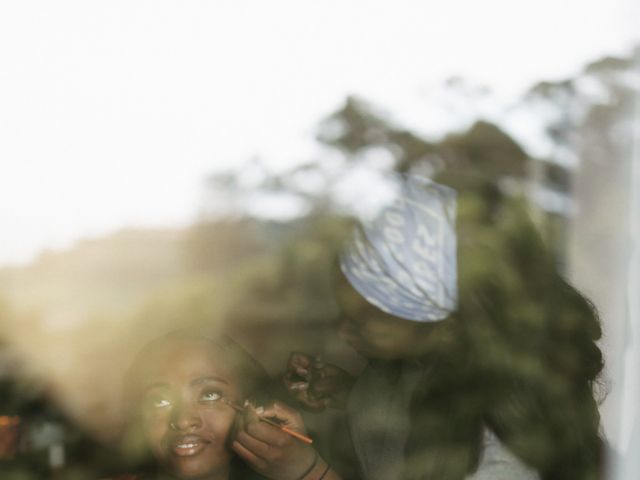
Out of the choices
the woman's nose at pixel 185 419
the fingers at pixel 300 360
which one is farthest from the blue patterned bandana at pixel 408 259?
the woman's nose at pixel 185 419

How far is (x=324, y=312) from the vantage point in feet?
6.11

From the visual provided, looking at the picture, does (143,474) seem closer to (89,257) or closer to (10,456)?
(10,456)

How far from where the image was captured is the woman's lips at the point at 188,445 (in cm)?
180

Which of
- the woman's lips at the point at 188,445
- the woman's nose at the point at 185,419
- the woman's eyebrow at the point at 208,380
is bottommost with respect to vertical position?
the woman's lips at the point at 188,445

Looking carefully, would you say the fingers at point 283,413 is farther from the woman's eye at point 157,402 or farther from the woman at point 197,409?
the woman's eye at point 157,402

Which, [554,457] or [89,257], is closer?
[89,257]

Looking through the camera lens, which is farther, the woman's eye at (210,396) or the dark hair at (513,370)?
the dark hair at (513,370)

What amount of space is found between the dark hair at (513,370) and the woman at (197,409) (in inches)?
13.1

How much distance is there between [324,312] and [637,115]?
0.82m

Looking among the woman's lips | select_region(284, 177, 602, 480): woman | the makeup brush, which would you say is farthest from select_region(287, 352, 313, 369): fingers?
the woman's lips

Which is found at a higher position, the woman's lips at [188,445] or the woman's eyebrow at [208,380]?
the woman's eyebrow at [208,380]

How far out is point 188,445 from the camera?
1807 millimetres

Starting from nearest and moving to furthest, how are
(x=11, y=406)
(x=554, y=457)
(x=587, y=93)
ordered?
(x=11, y=406) → (x=554, y=457) → (x=587, y=93)

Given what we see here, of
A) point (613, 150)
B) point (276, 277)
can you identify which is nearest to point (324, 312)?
point (276, 277)
